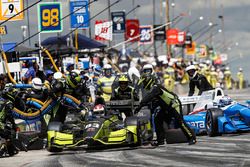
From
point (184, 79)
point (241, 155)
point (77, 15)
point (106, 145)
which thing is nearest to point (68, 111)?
point (106, 145)

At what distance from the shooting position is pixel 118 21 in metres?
42.1

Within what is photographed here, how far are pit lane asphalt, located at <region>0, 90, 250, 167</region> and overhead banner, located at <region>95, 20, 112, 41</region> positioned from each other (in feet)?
62.1

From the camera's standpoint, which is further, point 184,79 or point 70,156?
point 184,79

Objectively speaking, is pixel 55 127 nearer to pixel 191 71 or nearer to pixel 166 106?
pixel 166 106

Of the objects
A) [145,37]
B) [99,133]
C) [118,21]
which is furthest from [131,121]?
[145,37]

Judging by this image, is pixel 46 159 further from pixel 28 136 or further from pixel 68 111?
pixel 68 111

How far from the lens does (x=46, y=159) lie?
47.6ft

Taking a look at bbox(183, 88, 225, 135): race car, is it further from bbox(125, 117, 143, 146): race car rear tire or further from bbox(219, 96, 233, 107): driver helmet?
bbox(125, 117, 143, 146): race car rear tire

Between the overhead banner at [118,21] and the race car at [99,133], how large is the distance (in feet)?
82.5

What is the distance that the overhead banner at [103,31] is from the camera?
35.6 metres

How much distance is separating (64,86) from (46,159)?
4827 millimetres

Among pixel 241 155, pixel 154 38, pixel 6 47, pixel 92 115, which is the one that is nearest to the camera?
pixel 241 155

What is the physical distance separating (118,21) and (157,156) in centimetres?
2873

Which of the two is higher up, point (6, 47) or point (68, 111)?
point (6, 47)
